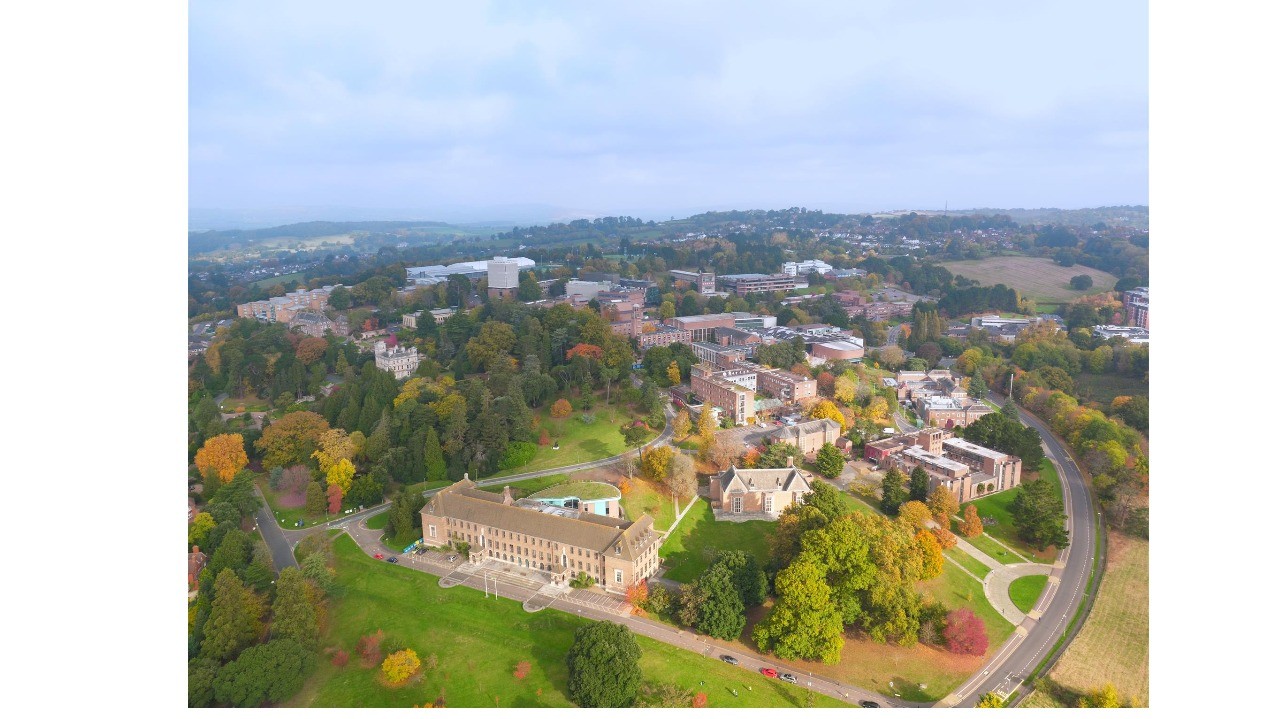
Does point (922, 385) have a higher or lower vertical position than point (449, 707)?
higher

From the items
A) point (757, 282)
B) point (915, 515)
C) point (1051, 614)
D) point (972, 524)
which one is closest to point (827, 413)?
point (972, 524)

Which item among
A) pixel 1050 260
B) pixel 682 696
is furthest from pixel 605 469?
pixel 1050 260

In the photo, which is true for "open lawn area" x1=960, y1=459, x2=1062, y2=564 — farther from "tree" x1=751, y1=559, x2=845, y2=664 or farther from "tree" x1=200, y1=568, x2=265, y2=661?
"tree" x1=200, y1=568, x2=265, y2=661

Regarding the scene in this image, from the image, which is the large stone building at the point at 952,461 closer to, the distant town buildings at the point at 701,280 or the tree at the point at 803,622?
the tree at the point at 803,622

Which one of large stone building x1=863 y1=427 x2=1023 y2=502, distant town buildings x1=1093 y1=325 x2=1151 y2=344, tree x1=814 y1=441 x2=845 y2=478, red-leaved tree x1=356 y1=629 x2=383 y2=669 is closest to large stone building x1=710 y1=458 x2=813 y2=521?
tree x1=814 y1=441 x2=845 y2=478

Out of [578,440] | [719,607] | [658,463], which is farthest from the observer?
[578,440]

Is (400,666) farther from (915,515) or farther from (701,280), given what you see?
(701,280)

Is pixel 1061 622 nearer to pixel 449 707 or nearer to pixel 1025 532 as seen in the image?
pixel 1025 532
